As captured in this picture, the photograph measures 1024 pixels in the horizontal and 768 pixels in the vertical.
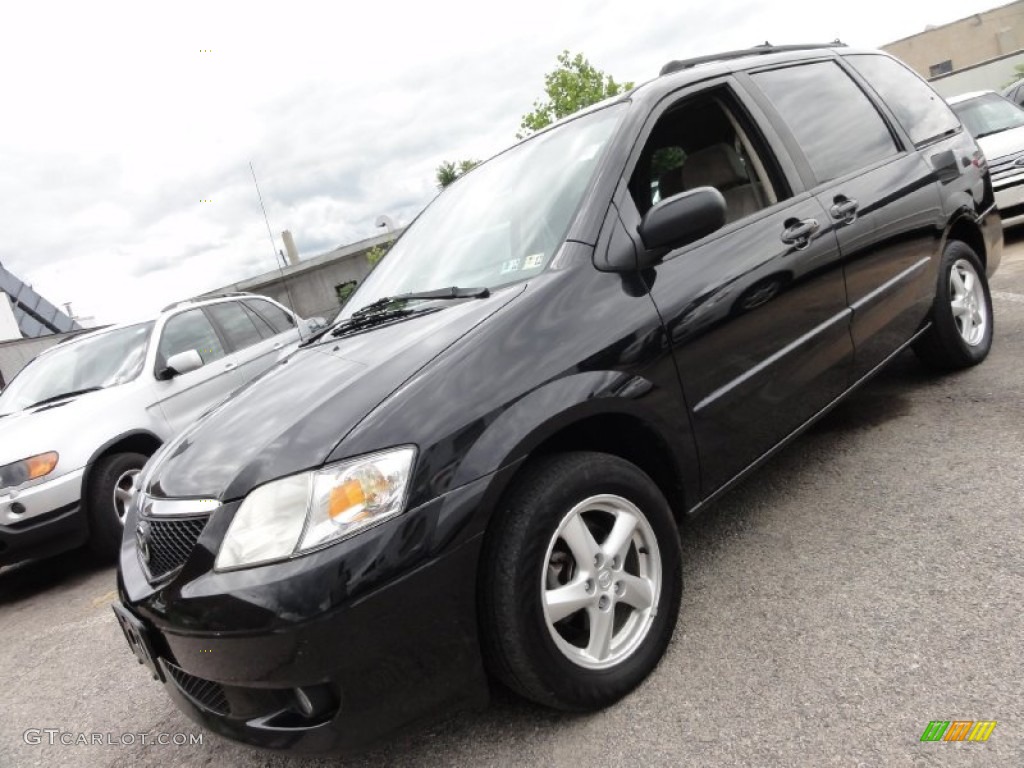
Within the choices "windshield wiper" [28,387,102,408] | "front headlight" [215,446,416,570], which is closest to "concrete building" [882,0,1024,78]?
"windshield wiper" [28,387,102,408]

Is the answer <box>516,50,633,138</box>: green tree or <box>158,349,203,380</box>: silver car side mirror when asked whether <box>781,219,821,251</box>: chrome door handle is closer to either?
<box>158,349,203,380</box>: silver car side mirror

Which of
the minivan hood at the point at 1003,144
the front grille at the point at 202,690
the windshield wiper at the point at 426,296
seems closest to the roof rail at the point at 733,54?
the windshield wiper at the point at 426,296

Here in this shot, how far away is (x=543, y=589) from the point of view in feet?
5.77

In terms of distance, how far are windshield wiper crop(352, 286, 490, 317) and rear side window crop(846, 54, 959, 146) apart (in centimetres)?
262

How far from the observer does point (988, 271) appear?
4.12 metres

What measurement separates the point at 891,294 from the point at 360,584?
2779 millimetres

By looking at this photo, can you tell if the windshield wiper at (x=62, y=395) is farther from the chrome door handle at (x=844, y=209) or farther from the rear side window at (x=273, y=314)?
the chrome door handle at (x=844, y=209)

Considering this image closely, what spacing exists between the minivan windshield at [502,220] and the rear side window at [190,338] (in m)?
3.17

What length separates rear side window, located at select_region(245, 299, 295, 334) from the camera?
6773 mm

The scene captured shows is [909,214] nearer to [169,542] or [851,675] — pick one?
[851,675]

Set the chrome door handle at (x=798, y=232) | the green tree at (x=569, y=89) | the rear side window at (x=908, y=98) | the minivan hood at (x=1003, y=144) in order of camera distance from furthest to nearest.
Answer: the green tree at (x=569, y=89) → the minivan hood at (x=1003, y=144) → the rear side window at (x=908, y=98) → the chrome door handle at (x=798, y=232)

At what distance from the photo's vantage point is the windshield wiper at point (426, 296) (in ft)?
7.30

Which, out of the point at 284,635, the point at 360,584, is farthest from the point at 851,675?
the point at 284,635

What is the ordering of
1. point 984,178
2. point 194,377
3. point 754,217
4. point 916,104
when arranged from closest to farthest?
point 754,217
point 916,104
point 984,178
point 194,377
